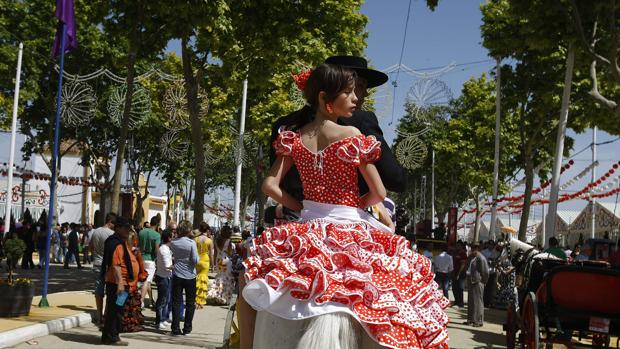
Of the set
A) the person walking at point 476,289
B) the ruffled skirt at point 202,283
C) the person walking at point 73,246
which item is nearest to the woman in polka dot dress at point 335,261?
the ruffled skirt at point 202,283

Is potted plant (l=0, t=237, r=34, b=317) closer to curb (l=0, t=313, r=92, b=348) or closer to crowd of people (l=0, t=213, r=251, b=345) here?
curb (l=0, t=313, r=92, b=348)

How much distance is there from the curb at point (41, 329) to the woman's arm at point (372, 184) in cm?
824

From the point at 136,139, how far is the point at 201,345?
3233 centimetres

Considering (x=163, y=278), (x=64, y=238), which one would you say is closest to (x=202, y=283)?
(x=163, y=278)

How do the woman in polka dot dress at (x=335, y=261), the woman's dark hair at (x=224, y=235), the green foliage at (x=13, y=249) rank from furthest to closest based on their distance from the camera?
the woman's dark hair at (x=224, y=235)
the green foliage at (x=13, y=249)
the woman in polka dot dress at (x=335, y=261)

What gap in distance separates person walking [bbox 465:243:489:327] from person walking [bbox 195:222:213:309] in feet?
20.6

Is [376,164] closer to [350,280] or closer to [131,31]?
[350,280]

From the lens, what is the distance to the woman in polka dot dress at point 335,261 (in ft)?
10.6

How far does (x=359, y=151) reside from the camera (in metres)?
3.73

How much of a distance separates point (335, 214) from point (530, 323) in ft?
25.6

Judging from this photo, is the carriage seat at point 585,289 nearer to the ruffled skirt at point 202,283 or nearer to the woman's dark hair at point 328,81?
the woman's dark hair at point 328,81

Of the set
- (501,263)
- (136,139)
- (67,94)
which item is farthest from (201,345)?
(136,139)

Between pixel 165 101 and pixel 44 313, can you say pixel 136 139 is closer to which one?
pixel 165 101

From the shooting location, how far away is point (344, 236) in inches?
140
